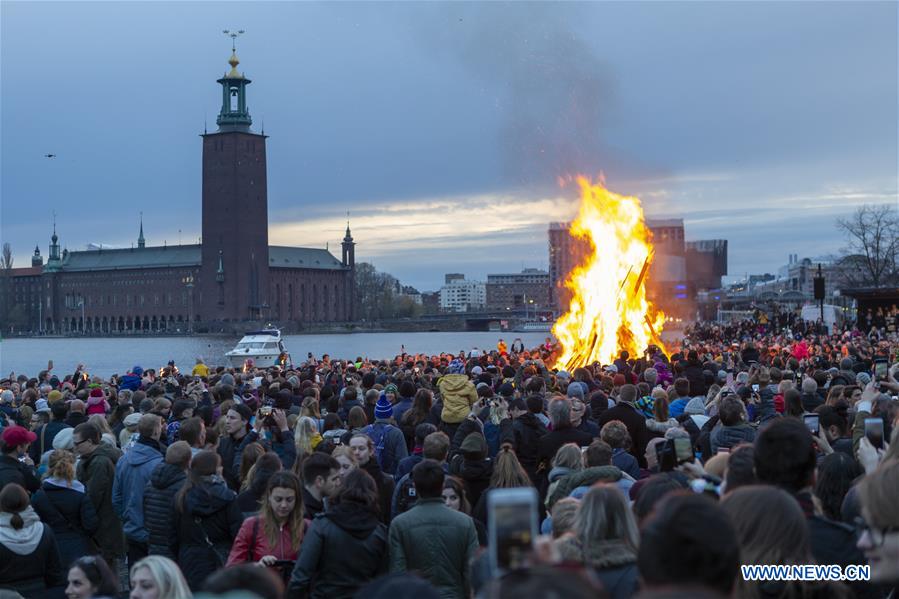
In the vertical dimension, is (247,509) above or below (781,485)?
below

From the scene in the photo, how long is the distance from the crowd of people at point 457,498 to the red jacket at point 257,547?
0.01 m

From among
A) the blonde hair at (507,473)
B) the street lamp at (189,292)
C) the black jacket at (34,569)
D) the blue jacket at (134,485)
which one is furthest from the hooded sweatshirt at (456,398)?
the street lamp at (189,292)

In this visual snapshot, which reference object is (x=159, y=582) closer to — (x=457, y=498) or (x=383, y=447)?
(x=457, y=498)

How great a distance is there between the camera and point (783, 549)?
15.0ft

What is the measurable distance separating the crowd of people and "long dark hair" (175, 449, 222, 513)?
2 cm

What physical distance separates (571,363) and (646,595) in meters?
28.1

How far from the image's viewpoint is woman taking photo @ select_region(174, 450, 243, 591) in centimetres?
812

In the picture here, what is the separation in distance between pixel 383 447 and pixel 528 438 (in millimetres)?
1373

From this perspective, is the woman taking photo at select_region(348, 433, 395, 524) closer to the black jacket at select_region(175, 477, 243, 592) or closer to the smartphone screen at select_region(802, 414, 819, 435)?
the black jacket at select_region(175, 477, 243, 592)

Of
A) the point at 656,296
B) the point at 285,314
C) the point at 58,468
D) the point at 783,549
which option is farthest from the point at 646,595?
the point at 285,314

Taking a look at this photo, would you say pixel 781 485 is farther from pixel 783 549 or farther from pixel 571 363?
pixel 571 363

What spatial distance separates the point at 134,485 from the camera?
9.87 metres

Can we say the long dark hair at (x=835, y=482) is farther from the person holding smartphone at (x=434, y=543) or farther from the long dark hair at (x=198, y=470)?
the long dark hair at (x=198, y=470)

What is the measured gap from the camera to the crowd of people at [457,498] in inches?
166
